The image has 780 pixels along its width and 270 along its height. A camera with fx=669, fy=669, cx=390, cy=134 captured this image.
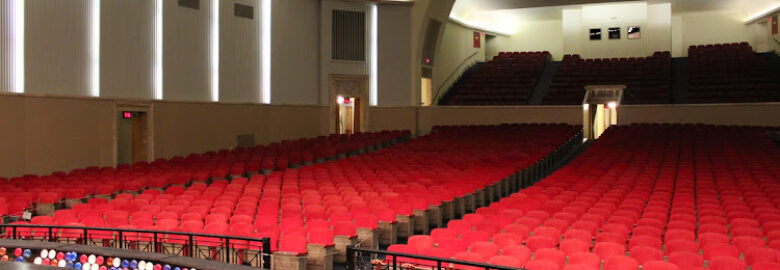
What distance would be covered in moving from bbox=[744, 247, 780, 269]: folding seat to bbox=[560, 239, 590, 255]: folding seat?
1.53 m

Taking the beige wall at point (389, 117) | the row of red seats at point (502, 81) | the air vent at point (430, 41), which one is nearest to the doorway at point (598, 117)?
the row of red seats at point (502, 81)

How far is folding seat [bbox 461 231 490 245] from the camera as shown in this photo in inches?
299

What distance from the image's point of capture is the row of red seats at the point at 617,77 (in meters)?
25.9

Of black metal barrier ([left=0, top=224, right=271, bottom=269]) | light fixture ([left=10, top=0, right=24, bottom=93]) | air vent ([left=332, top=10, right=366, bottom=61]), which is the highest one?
air vent ([left=332, top=10, right=366, bottom=61])

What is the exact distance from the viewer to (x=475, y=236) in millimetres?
7641

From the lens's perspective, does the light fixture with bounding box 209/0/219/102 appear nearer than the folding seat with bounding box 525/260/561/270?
No

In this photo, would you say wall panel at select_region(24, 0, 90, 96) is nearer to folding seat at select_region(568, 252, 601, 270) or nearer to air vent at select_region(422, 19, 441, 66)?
folding seat at select_region(568, 252, 601, 270)

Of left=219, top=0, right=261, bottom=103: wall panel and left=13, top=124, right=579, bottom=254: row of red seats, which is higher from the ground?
left=219, top=0, right=261, bottom=103: wall panel

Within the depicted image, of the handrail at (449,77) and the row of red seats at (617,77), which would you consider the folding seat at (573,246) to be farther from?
the handrail at (449,77)

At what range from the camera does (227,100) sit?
19953 mm

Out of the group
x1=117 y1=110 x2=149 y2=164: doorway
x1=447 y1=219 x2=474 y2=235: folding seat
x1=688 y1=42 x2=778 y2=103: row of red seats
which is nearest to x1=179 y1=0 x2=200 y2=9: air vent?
x1=117 y1=110 x2=149 y2=164: doorway

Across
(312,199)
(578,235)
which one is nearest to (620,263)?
(578,235)

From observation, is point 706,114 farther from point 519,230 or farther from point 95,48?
point 95,48

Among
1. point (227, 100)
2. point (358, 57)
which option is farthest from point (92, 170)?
point (358, 57)
